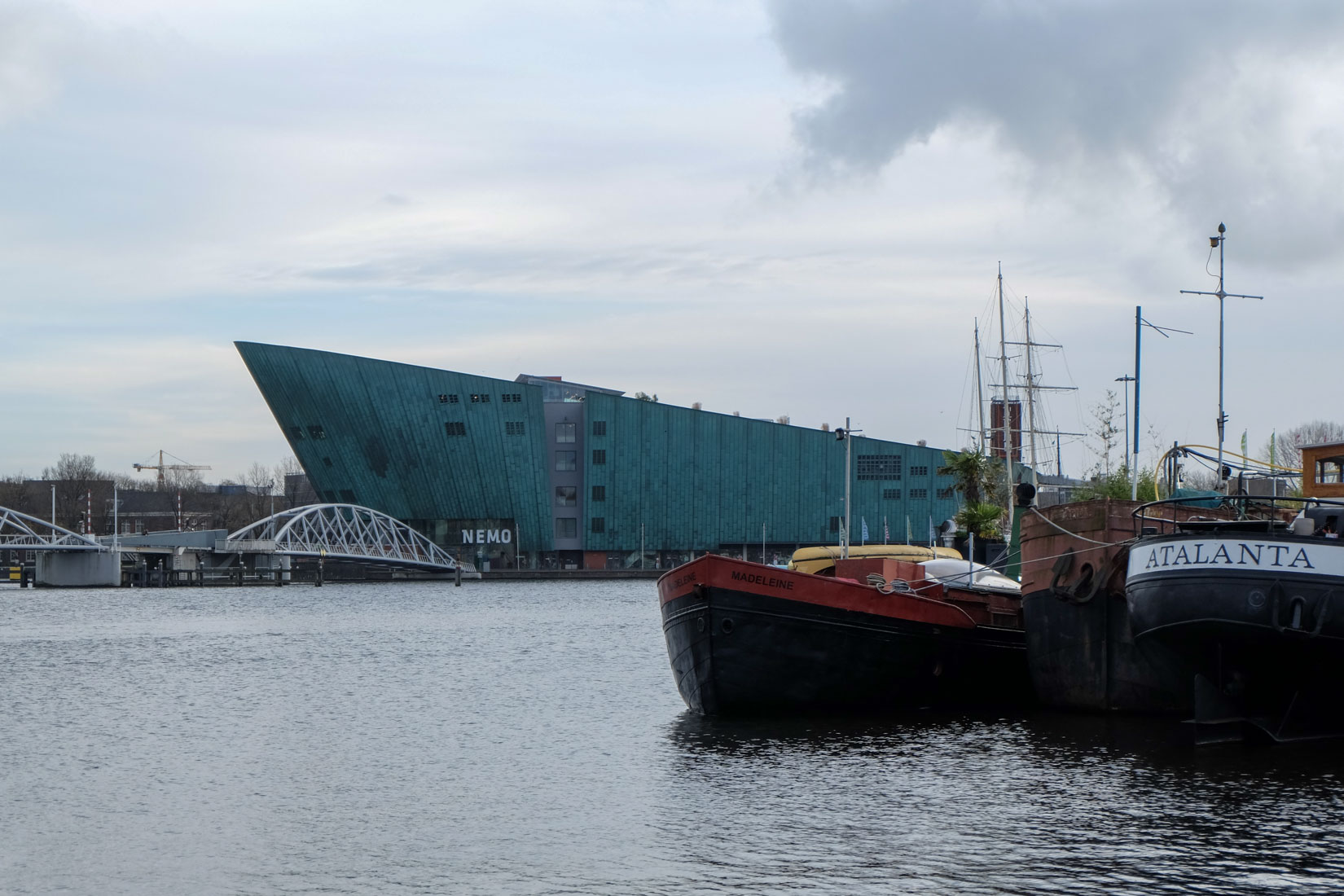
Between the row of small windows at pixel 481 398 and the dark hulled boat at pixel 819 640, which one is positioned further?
the row of small windows at pixel 481 398

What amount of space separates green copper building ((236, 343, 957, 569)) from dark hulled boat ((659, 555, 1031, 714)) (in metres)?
111

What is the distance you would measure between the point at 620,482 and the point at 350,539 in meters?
27.3

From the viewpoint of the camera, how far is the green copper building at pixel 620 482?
140000 mm

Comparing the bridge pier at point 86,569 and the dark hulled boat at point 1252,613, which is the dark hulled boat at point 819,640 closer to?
the dark hulled boat at point 1252,613

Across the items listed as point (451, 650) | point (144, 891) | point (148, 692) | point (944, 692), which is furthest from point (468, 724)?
point (451, 650)

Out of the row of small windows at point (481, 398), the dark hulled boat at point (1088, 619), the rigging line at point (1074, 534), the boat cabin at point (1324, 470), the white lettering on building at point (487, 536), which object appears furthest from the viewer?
the white lettering on building at point (487, 536)

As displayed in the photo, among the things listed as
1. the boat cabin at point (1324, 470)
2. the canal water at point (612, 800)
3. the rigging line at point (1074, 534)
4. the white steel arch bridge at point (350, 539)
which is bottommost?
the canal water at point (612, 800)

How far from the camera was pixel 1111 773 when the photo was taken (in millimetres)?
21828

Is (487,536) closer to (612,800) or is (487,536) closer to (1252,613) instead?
(612,800)

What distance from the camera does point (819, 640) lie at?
90.4 ft

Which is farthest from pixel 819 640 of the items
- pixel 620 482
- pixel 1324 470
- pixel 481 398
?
pixel 620 482

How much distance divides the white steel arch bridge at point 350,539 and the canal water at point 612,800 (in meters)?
98.0

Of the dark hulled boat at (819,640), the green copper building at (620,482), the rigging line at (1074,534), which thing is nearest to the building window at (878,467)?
the green copper building at (620,482)

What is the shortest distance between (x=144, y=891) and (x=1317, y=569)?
16285 mm
